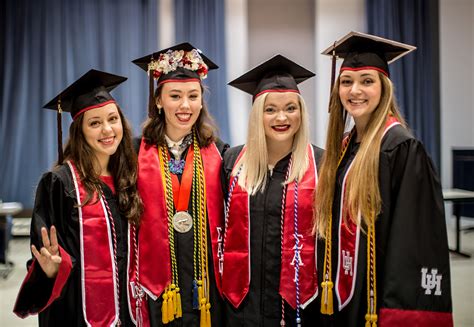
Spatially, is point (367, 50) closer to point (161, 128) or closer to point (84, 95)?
point (161, 128)

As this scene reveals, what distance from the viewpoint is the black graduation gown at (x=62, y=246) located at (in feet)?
6.41

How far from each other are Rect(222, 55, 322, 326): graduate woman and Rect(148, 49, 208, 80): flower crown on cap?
0.39 meters

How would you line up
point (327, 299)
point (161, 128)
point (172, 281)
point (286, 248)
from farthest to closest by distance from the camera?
1. point (161, 128)
2. point (172, 281)
3. point (286, 248)
4. point (327, 299)

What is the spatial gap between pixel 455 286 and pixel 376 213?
3134 mm

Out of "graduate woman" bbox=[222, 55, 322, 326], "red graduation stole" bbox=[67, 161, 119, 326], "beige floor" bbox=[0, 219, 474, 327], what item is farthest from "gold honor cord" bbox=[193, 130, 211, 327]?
"beige floor" bbox=[0, 219, 474, 327]

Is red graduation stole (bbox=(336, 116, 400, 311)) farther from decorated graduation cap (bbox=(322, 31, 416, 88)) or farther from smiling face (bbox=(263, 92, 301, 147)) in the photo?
smiling face (bbox=(263, 92, 301, 147))

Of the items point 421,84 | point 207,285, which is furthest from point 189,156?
point 421,84

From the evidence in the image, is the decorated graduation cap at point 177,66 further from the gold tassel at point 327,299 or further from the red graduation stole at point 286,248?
the gold tassel at point 327,299

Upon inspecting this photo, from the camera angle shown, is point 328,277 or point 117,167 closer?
point 328,277

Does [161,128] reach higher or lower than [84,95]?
Answer: lower

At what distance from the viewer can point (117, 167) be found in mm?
2219

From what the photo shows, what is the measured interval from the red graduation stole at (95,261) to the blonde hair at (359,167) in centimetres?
101

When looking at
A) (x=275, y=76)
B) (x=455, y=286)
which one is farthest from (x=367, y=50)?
(x=455, y=286)

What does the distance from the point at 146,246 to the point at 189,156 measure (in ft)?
1.71
